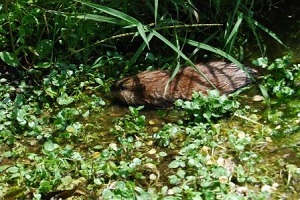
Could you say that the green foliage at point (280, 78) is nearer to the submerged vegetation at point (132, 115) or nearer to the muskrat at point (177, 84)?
the submerged vegetation at point (132, 115)

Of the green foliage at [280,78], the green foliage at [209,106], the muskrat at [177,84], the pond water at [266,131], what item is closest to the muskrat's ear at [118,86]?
the muskrat at [177,84]

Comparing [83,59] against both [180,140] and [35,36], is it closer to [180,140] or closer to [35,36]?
[35,36]

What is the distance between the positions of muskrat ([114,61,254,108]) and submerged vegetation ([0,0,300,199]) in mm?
→ 96

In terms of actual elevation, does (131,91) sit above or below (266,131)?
below

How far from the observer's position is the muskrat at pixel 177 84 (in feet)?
13.9

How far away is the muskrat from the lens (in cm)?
423

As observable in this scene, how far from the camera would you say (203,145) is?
3666 mm

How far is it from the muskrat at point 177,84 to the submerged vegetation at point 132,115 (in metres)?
0.10

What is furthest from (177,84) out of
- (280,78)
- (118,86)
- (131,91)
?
(280,78)

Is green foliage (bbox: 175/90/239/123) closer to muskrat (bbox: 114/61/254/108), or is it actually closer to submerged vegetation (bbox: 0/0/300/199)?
submerged vegetation (bbox: 0/0/300/199)

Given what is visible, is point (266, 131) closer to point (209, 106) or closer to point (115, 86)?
point (209, 106)

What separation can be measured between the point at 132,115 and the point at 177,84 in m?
0.47

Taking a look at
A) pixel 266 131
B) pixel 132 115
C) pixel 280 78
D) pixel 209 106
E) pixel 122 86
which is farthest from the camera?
pixel 122 86

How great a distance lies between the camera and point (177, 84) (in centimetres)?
429
